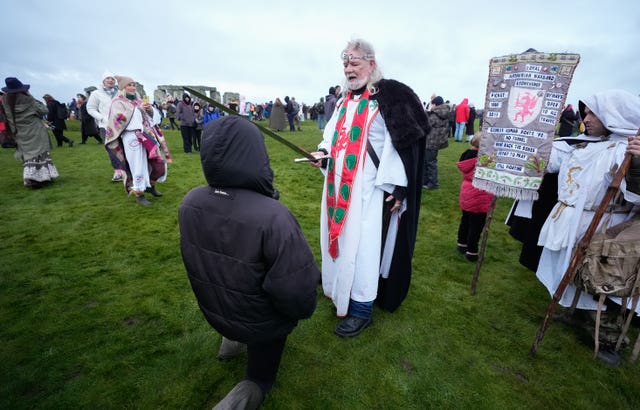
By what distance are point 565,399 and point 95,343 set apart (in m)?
3.41

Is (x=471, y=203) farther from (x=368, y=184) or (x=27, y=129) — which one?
(x=27, y=129)

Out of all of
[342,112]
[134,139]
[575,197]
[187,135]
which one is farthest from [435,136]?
[187,135]

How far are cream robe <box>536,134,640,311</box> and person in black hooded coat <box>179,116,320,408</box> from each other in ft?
7.15

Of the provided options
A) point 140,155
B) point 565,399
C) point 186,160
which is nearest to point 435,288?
point 565,399

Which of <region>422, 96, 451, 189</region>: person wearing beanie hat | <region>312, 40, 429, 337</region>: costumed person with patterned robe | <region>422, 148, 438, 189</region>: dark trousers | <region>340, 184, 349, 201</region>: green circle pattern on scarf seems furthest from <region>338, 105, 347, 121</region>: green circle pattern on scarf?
<region>422, 148, 438, 189</region>: dark trousers

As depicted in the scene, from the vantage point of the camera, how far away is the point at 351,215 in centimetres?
238

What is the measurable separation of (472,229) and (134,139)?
5.22 metres

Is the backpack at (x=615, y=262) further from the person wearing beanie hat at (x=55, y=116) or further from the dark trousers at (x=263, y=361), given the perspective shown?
the person wearing beanie hat at (x=55, y=116)

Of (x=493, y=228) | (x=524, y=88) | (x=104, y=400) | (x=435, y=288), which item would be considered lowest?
(x=104, y=400)

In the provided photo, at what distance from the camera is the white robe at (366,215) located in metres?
2.28

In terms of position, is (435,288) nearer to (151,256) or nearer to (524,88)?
(524,88)

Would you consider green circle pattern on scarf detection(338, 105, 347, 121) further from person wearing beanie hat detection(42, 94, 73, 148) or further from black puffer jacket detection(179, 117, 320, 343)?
person wearing beanie hat detection(42, 94, 73, 148)

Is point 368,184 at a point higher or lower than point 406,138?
lower

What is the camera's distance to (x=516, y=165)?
8.46 feet
